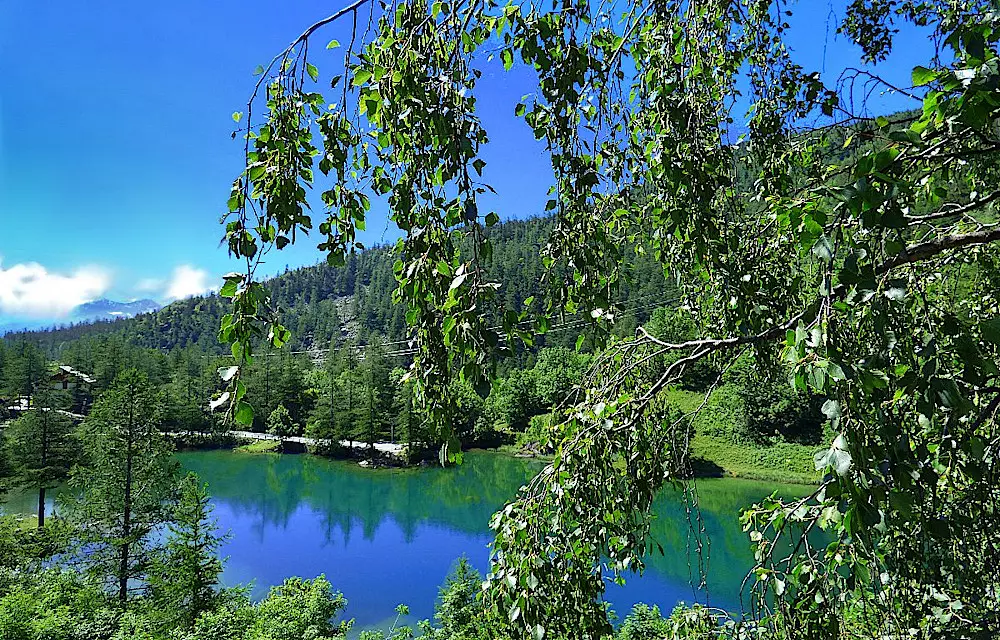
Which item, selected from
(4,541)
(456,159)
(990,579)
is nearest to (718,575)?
(990,579)

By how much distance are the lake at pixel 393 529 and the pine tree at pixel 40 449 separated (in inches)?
175

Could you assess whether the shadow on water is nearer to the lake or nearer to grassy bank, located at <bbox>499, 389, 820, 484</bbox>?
the lake

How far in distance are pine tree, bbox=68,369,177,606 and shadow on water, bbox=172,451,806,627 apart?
2.51 meters

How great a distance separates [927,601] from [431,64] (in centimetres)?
204

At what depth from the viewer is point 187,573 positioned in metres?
8.86

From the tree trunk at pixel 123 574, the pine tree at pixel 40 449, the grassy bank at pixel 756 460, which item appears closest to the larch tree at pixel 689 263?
the tree trunk at pixel 123 574

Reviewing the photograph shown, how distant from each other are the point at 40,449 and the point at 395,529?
11605 millimetres

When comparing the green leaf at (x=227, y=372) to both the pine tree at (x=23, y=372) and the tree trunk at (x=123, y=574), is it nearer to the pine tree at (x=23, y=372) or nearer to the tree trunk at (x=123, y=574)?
the tree trunk at (x=123, y=574)

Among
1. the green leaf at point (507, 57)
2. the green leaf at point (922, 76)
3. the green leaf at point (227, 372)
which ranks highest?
the green leaf at point (507, 57)

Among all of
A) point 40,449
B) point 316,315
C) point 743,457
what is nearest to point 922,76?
point 40,449

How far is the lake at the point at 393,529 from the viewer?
517 inches

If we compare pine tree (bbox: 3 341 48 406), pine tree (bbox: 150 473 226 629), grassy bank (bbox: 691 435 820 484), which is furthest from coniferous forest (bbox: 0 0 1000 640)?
pine tree (bbox: 3 341 48 406)

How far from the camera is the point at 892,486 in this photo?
74 cm

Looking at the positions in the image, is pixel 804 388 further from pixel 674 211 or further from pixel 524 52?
pixel 524 52
